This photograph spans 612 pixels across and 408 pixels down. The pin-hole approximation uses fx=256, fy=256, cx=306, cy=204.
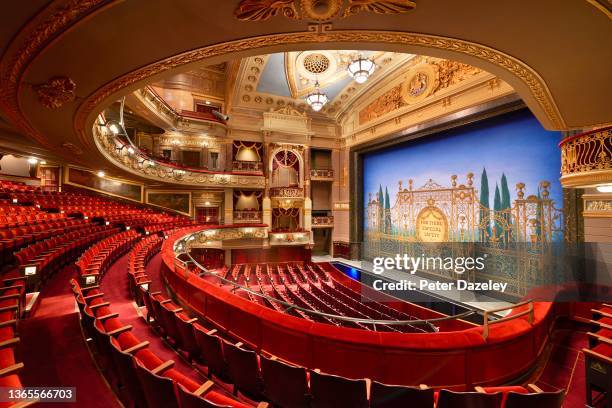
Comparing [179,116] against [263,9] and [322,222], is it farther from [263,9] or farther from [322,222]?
[263,9]

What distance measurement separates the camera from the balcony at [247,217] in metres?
11.1

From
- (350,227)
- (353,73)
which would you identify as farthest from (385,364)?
(350,227)

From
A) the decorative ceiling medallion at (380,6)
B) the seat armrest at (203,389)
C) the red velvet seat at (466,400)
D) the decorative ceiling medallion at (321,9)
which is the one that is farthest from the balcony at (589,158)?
the seat armrest at (203,389)

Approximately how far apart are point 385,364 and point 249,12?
2.68 metres

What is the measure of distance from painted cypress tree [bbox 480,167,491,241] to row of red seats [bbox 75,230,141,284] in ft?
25.4

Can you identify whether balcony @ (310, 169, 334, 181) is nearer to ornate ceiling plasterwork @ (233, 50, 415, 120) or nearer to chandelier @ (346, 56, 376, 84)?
ornate ceiling plasterwork @ (233, 50, 415, 120)

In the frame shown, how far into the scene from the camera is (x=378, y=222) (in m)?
10.0

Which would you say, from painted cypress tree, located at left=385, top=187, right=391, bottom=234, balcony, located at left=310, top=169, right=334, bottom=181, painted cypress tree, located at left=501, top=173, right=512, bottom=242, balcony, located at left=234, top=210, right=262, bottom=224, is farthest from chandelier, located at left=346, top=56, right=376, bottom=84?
A: balcony, located at left=234, top=210, right=262, bottom=224

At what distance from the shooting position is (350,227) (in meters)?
11.2

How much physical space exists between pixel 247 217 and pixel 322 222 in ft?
11.3

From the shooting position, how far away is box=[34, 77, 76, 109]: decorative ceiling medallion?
98.5 inches

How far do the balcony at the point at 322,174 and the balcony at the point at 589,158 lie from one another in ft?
30.2

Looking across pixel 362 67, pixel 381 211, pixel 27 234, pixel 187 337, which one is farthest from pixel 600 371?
pixel 381 211

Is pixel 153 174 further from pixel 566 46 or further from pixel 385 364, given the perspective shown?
pixel 566 46
